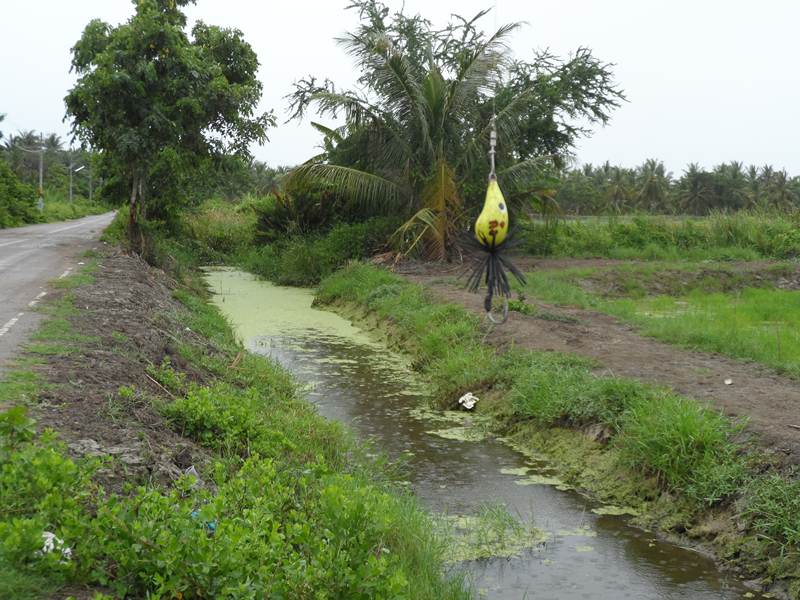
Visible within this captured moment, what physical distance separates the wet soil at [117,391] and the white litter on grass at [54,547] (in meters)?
1.19

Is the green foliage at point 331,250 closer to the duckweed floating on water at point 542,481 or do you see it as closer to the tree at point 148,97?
the tree at point 148,97

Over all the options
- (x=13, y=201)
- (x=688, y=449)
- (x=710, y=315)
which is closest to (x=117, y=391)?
(x=688, y=449)

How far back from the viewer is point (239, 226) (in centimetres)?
3506

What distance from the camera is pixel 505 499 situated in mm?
7230

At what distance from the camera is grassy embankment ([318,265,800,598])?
5.97 meters

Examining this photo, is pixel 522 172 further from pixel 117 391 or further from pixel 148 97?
pixel 117 391

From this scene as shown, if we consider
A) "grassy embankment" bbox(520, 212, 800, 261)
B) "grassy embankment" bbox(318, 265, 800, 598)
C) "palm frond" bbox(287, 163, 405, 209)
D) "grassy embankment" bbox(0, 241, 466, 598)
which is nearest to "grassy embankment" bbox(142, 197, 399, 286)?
"palm frond" bbox(287, 163, 405, 209)

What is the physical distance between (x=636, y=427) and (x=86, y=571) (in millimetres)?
5131

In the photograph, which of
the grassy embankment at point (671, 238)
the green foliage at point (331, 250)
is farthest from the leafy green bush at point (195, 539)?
the grassy embankment at point (671, 238)

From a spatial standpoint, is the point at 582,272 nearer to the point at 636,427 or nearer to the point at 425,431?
the point at 425,431

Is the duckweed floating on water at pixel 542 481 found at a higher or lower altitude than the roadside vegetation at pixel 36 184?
lower

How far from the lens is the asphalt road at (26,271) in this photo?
32.5 ft

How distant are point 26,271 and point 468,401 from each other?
10.8m

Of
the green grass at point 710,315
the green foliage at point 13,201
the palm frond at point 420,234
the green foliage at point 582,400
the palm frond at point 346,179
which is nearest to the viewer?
the green foliage at point 582,400
